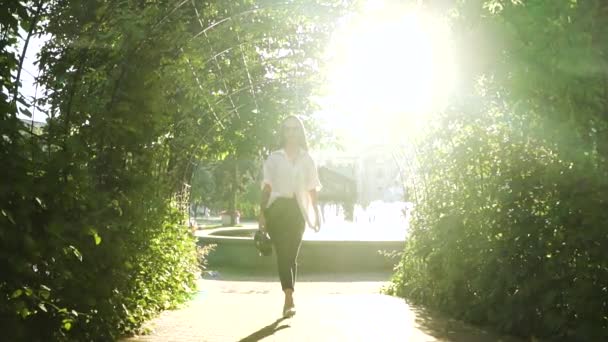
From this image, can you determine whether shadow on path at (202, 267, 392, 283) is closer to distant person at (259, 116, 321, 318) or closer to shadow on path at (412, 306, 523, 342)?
shadow on path at (412, 306, 523, 342)

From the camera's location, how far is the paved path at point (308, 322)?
18.8ft

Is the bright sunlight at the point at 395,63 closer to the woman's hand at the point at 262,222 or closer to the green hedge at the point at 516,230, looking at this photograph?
the green hedge at the point at 516,230

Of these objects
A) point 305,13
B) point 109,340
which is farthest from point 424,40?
point 305,13

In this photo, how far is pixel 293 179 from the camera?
673cm

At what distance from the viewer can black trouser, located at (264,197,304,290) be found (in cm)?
667

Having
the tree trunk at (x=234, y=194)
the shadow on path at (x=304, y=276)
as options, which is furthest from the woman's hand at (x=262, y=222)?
the tree trunk at (x=234, y=194)

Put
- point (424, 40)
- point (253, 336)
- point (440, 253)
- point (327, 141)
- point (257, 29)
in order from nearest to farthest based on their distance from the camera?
point (424, 40), point (253, 336), point (440, 253), point (257, 29), point (327, 141)

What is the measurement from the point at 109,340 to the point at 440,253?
399 centimetres

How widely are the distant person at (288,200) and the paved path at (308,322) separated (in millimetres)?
533

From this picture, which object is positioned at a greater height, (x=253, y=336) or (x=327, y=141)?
(x=327, y=141)

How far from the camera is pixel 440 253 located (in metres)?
7.83

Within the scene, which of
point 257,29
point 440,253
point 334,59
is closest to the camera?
point 440,253

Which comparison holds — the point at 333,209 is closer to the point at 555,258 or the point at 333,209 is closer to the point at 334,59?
the point at 334,59

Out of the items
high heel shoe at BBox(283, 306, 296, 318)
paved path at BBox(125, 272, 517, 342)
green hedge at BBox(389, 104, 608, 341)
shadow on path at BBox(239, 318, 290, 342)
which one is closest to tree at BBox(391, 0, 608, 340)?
green hedge at BBox(389, 104, 608, 341)
